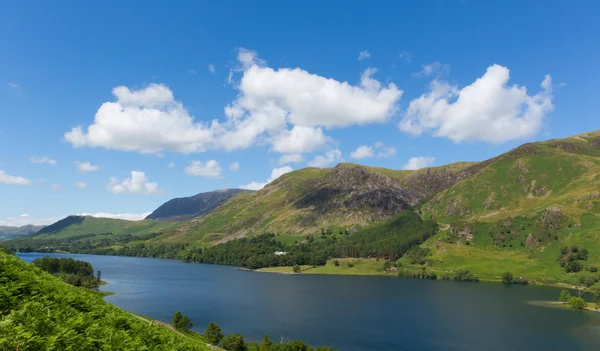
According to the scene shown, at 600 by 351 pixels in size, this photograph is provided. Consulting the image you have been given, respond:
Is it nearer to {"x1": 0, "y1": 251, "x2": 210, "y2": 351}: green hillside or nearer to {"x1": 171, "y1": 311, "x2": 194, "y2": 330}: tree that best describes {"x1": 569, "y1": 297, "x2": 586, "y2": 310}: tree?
{"x1": 171, "y1": 311, "x2": 194, "y2": 330}: tree

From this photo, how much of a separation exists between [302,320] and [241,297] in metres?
61.9

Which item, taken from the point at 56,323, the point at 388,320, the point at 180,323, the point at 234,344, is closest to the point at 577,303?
the point at 388,320

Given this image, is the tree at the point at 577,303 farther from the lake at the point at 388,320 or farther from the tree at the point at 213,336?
the tree at the point at 213,336

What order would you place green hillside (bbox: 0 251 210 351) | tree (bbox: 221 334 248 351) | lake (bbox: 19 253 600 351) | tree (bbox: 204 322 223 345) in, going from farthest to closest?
lake (bbox: 19 253 600 351)
tree (bbox: 204 322 223 345)
tree (bbox: 221 334 248 351)
green hillside (bbox: 0 251 210 351)

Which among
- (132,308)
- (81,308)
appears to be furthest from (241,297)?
(81,308)

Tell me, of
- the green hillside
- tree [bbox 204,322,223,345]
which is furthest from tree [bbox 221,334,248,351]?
the green hillside

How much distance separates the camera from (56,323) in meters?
17.2

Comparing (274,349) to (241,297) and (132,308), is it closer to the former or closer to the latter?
(132,308)

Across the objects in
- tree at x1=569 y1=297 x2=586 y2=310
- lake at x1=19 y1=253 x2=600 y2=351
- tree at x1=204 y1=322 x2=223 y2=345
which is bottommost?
lake at x1=19 y1=253 x2=600 y2=351

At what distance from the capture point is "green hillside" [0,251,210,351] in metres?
14.3

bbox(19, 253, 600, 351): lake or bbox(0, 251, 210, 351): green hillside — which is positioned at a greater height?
bbox(0, 251, 210, 351): green hillside

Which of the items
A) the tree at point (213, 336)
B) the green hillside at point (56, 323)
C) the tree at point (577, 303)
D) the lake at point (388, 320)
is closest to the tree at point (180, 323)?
the tree at point (213, 336)

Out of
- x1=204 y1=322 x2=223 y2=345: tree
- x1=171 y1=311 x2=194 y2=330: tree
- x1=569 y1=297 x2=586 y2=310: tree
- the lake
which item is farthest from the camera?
x1=569 y1=297 x2=586 y2=310: tree

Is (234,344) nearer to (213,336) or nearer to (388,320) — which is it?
(213,336)
